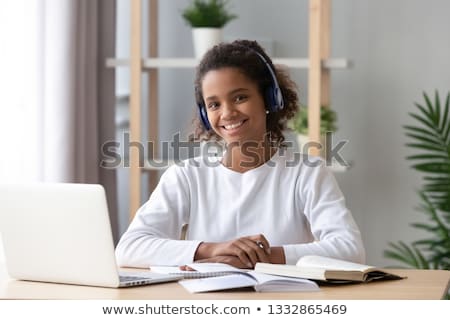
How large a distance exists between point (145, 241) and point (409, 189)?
6.14 ft

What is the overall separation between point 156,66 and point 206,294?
76.9 inches

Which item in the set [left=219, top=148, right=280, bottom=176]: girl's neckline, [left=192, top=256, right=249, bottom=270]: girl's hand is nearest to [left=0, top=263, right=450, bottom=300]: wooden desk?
[left=192, top=256, right=249, bottom=270]: girl's hand

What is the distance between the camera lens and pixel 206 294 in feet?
Answer: 4.91

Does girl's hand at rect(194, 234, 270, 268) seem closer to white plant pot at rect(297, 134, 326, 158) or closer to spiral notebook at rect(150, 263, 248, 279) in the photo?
spiral notebook at rect(150, 263, 248, 279)

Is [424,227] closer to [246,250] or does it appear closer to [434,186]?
Result: [434,186]

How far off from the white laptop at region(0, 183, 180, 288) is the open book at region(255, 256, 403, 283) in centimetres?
20

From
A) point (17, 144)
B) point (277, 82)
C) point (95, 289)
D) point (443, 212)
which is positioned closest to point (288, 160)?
point (277, 82)

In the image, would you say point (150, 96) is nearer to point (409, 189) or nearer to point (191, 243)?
point (409, 189)

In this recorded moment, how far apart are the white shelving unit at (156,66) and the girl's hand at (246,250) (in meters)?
1.40

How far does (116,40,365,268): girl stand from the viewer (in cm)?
204

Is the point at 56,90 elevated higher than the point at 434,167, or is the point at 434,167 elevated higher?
the point at 56,90

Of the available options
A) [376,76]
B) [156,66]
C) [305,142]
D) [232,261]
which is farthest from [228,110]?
[376,76]

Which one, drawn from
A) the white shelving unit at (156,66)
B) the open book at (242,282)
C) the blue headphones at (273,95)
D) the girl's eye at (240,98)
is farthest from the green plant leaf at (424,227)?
the open book at (242,282)

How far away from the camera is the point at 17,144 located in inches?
116
